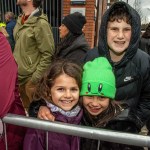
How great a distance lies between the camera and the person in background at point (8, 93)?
4.58 feet

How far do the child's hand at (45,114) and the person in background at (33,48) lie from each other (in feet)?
4.45

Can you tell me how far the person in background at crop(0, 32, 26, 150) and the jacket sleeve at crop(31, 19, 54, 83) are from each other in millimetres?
1495

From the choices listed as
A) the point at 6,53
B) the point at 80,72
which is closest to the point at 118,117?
the point at 80,72

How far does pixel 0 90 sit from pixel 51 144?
17.7 inches

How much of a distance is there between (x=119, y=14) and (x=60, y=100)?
0.83 m

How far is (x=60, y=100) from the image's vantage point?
173 centimetres

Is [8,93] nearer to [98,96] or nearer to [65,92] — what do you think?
[65,92]

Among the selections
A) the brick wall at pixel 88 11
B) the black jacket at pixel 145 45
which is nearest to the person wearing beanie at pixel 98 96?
the black jacket at pixel 145 45

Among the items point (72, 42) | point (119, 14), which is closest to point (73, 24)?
point (72, 42)

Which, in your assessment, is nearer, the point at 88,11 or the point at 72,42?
the point at 72,42

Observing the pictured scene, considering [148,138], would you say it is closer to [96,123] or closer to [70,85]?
[96,123]

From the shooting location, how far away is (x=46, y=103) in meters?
1.76

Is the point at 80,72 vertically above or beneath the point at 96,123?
above

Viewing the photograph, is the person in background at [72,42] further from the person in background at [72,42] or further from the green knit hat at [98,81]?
the green knit hat at [98,81]
